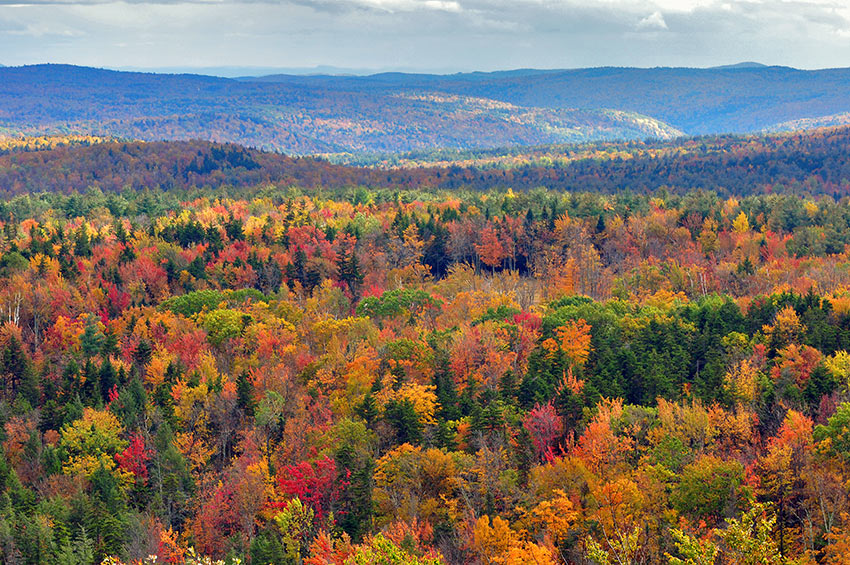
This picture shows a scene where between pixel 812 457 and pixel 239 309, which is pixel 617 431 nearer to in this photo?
pixel 812 457

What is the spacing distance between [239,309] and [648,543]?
226ft

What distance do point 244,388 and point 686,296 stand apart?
66.8 metres

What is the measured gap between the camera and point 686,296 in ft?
393

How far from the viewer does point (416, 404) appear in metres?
80.5

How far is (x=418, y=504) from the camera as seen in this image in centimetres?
6612

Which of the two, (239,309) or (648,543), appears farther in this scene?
(239,309)

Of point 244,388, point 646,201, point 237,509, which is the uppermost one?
point 646,201

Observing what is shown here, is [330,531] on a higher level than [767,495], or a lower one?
lower

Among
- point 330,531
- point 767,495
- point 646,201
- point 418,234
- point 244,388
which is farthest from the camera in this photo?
point 646,201

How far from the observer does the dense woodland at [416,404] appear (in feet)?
192

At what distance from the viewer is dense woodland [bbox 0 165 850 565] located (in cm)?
5853

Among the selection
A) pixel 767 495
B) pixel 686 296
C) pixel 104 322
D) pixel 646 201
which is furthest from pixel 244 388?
pixel 646 201

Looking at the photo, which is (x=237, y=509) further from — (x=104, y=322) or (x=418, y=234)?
(x=418, y=234)

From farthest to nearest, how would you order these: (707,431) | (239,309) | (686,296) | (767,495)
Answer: (686,296) → (239,309) → (707,431) → (767,495)
